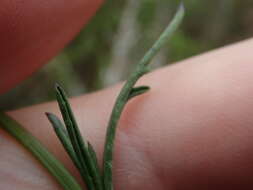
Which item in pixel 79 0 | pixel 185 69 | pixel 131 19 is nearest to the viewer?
pixel 79 0

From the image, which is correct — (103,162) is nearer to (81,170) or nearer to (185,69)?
(81,170)

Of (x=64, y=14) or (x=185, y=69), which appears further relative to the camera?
(x=185, y=69)

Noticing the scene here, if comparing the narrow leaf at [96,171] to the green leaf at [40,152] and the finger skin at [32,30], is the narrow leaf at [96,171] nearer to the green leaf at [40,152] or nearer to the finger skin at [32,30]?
the green leaf at [40,152]

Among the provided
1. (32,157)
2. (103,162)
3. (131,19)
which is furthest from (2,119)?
(131,19)

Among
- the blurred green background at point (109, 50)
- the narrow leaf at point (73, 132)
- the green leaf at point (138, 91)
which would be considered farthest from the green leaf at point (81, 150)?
the blurred green background at point (109, 50)

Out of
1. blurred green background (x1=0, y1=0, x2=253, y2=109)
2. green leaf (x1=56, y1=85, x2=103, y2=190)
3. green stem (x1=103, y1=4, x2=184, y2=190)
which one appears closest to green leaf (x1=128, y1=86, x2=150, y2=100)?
green stem (x1=103, y1=4, x2=184, y2=190)

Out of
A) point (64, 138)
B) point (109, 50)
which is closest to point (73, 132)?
point (64, 138)

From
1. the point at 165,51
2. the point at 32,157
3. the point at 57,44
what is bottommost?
the point at 165,51
